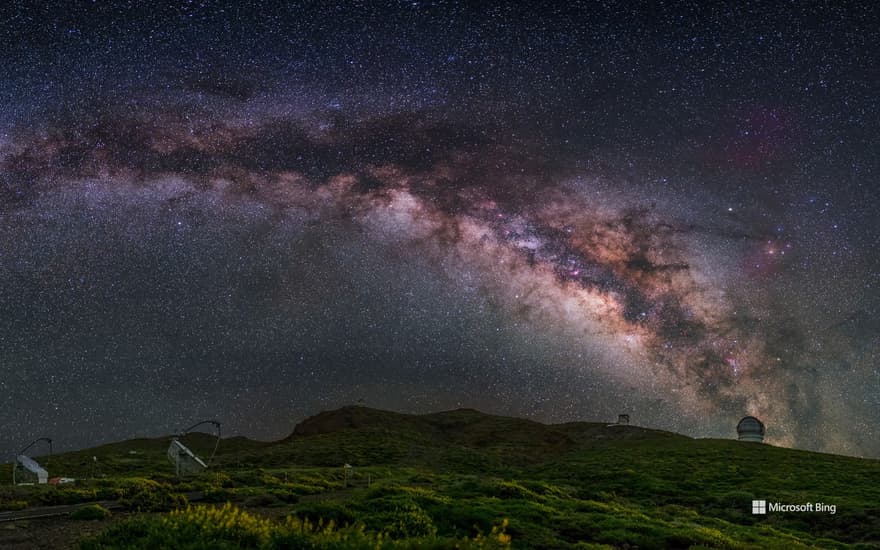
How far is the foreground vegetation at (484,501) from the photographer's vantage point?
1138cm

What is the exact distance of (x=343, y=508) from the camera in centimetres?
1770

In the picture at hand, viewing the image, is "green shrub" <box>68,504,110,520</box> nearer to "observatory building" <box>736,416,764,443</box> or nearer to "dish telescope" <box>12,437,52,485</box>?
"dish telescope" <box>12,437,52,485</box>

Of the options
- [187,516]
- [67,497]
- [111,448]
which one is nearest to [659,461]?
[67,497]

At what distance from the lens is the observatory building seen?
103375 millimetres

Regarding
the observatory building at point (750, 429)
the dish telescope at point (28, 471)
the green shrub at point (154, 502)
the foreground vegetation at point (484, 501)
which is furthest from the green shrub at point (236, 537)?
the observatory building at point (750, 429)

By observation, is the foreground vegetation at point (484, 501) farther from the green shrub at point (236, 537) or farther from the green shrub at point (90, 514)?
the green shrub at point (90, 514)

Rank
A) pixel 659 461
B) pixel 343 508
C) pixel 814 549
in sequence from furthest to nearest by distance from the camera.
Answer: pixel 659 461 → pixel 814 549 → pixel 343 508

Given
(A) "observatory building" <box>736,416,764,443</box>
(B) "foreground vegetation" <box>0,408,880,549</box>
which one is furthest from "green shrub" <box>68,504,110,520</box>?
(A) "observatory building" <box>736,416,764,443</box>

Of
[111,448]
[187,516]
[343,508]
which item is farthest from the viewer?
[111,448]

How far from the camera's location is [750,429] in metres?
104

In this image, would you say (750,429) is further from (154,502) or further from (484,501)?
(154,502)

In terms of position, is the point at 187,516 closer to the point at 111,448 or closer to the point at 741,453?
the point at 741,453

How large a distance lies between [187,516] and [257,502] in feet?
42.7

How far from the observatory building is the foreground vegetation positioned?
860 inches
